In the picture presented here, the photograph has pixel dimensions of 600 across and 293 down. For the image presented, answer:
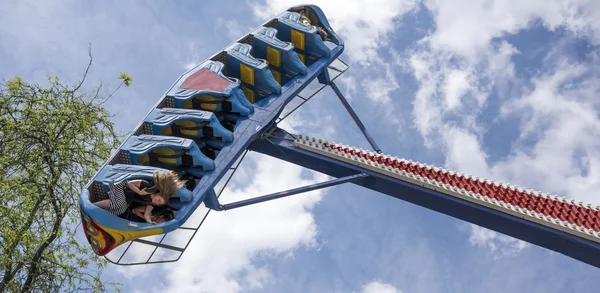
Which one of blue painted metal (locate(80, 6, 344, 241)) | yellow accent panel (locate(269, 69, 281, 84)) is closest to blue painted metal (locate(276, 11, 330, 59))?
blue painted metal (locate(80, 6, 344, 241))

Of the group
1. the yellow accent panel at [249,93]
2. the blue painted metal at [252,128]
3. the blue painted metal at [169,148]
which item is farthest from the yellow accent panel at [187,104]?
the blue painted metal at [169,148]

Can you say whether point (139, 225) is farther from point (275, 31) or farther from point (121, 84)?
point (275, 31)

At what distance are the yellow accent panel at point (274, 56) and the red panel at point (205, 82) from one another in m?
3.61

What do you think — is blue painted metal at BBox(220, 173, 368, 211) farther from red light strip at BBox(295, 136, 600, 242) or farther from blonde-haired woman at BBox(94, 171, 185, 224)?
blonde-haired woman at BBox(94, 171, 185, 224)

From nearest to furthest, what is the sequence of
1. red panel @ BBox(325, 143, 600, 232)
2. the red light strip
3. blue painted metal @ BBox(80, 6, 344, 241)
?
blue painted metal @ BBox(80, 6, 344, 241) → the red light strip → red panel @ BBox(325, 143, 600, 232)

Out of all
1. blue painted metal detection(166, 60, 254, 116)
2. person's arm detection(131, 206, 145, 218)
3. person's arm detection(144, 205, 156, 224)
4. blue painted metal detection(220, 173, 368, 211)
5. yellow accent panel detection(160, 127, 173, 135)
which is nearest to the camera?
person's arm detection(144, 205, 156, 224)

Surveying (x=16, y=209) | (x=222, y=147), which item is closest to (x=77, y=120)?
(x=16, y=209)

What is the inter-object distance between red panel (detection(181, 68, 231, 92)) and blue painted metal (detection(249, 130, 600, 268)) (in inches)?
96.2

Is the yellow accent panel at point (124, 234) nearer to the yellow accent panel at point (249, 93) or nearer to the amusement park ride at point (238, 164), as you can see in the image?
the amusement park ride at point (238, 164)

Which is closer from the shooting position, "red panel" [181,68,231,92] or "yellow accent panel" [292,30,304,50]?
"red panel" [181,68,231,92]

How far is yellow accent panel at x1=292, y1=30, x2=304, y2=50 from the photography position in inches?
1107

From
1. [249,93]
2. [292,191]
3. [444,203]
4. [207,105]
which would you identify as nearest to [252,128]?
[207,105]

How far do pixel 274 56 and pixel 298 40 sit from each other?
80.4 inches

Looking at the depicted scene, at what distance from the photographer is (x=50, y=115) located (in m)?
21.5
